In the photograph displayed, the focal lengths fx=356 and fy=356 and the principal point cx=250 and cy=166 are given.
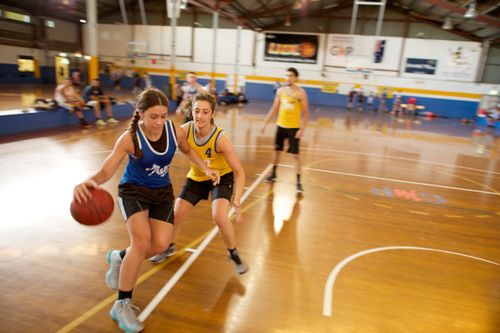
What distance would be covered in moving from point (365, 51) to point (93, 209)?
25514 millimetres

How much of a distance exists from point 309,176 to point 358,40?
21.1 metres

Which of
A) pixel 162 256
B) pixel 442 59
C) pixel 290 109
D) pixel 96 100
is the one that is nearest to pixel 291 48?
pixel 442 59

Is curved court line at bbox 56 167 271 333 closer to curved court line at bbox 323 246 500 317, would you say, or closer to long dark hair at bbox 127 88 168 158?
long dark hair at bbox 127 88 168 158

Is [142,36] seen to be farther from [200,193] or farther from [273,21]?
[200,193]

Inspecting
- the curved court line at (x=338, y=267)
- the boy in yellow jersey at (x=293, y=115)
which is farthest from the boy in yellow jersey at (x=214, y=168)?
the boy in yellow jersey at (x=293, y=115)

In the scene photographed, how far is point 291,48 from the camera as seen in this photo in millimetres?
26047

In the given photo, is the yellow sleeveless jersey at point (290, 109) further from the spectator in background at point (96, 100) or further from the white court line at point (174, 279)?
the spectator in background at point (96, 100)

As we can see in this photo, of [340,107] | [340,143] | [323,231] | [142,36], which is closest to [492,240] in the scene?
[323,231]

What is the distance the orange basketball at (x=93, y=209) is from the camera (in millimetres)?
2402

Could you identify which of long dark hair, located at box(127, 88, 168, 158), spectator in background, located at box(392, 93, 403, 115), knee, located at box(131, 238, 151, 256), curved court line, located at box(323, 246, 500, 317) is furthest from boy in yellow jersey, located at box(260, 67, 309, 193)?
spectator in background, located at box(392, 93, 403, 115)

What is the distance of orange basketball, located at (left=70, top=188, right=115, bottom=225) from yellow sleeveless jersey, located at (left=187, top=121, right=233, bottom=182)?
93cm

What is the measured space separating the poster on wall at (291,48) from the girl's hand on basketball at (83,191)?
25.4 metres

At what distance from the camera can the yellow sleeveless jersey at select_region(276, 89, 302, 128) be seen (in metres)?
5.89

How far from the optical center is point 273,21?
26547mm
